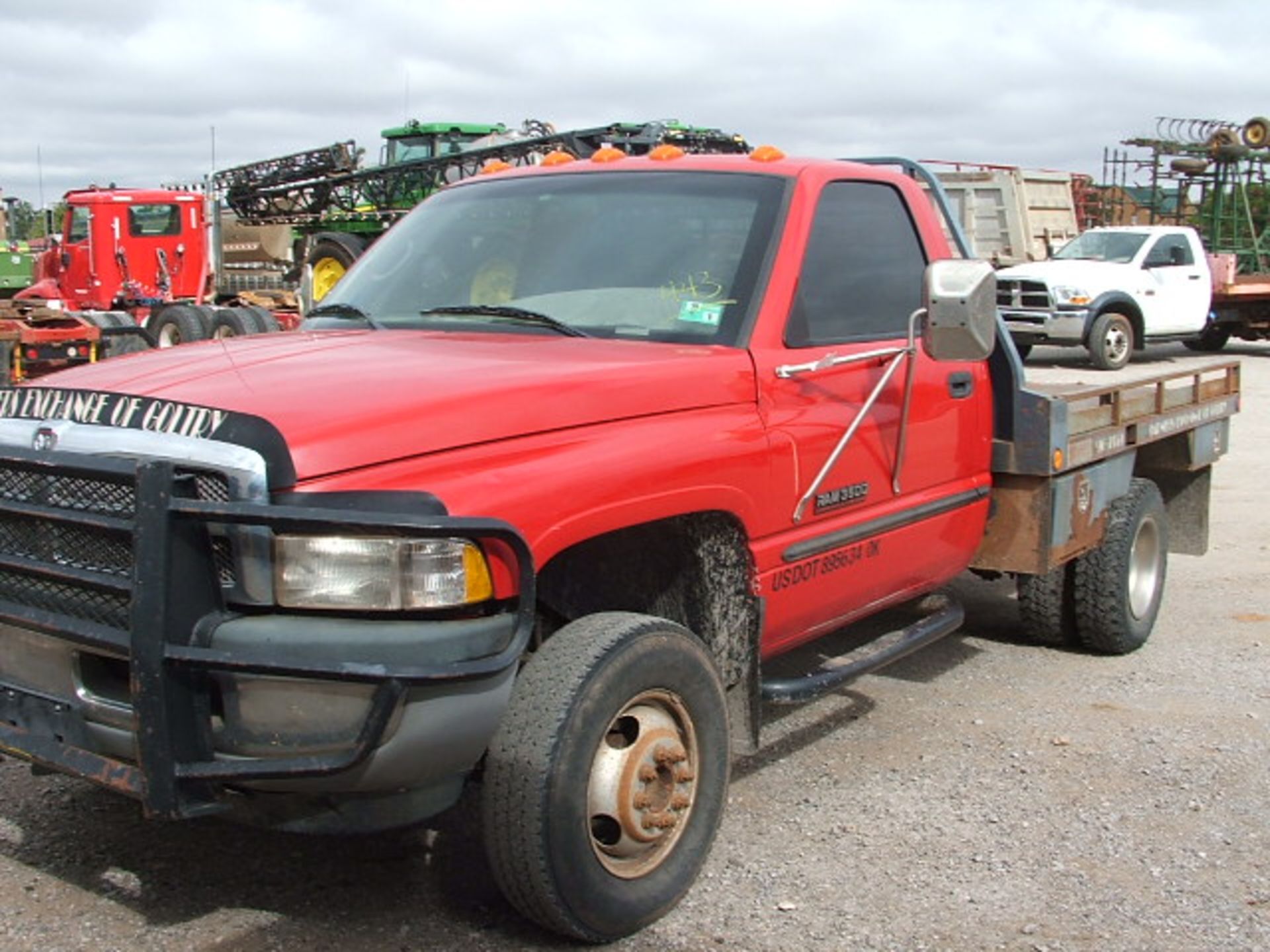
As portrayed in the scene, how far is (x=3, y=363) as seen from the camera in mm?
13594

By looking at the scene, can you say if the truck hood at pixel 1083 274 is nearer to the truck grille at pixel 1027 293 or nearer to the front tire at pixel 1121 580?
the truck grille at pixel 1027 293

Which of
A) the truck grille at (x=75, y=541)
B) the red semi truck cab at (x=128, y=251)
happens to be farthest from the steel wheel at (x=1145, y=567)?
the red semi truck cab at (x=128, y=251)

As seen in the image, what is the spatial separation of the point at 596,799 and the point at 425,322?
1.65 meters

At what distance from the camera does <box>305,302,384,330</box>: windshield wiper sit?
14.3ft

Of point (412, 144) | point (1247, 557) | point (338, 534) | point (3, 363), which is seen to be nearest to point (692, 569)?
point (338, 534)

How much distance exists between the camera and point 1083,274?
18.6 metres

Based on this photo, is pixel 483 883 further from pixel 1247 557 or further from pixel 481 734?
pixel 1247 557

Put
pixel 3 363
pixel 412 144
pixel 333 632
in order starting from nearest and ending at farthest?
1. pixel 333 632
2. pixel 3 363
3. pixel 412 144

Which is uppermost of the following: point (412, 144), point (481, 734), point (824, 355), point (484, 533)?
point (412, 144)

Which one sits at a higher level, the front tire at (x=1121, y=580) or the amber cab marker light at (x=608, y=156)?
the amber cab marker light at (x=608, y=156)

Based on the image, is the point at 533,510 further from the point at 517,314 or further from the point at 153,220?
the point at 153,220

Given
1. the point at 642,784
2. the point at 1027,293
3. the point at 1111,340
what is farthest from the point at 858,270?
the point at 1111,340

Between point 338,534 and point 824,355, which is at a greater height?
point 824,355

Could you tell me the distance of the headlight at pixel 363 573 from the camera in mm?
2840
